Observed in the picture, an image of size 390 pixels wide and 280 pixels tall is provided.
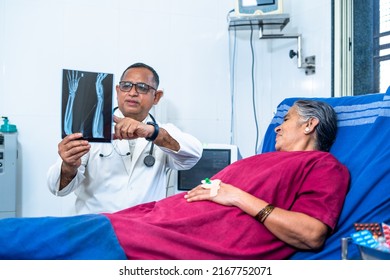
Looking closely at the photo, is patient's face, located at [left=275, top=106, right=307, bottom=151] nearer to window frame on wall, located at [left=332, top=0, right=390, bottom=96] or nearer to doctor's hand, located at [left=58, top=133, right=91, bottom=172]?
→ doctor's hand, located at [left=58, top=133, right=91, bottom=172]

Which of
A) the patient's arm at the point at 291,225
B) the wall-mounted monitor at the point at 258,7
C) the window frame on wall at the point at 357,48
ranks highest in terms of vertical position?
the wall-mounted monitor at the point at 258,7

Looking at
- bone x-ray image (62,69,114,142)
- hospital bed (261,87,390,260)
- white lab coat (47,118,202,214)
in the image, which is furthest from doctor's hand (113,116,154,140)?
hospital bed (261,87,390,260)

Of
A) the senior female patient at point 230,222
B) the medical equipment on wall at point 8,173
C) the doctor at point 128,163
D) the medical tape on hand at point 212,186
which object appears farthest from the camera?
the medical equipment on wall at point 8,173

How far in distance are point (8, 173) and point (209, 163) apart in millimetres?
1090

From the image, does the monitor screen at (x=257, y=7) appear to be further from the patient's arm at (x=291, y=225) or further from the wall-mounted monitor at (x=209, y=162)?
the patient's arm at (x=291, y=225)

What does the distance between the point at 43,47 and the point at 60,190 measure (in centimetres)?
101

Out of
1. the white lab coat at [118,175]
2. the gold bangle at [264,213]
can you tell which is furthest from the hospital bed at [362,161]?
the white lab coat at [118,175]

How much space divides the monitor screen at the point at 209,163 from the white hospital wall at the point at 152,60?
332 millimetres

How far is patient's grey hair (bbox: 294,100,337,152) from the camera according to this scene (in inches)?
54.5

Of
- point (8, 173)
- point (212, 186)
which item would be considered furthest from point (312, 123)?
point (8, 173)

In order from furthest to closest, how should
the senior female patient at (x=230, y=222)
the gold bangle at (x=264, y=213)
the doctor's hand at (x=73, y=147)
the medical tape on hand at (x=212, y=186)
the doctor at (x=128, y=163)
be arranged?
the doctor at (x=128, y=163)
the doctor's hand at (x=73, y=147)
the medical tape on hand at (x=212, y=186)
the gold bangle at (x=264, y=213)
the senior female patient at (x=230, y=222)

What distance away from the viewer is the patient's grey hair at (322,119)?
1.38 meters

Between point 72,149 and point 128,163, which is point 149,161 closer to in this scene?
point 128,163

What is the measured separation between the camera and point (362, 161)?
1242 mm
